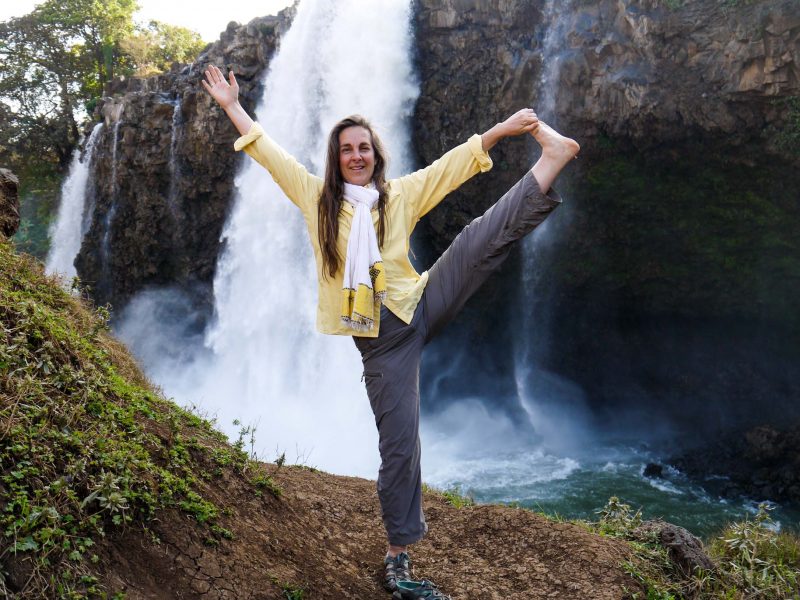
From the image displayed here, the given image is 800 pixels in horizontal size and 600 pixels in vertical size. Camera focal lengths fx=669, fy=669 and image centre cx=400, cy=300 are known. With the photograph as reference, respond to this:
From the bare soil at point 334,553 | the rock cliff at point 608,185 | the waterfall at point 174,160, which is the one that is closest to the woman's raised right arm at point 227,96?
the bare soil at point 334,553

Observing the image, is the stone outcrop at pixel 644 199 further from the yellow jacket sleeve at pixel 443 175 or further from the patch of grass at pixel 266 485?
the patch of grass at pixel 266 485

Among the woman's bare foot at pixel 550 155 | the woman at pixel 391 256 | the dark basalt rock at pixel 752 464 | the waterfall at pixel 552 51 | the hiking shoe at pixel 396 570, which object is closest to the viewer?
the woman's bare foot at pixel 550 155

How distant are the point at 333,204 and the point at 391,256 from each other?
0.33 m

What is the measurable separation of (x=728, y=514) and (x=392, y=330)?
29.4ft

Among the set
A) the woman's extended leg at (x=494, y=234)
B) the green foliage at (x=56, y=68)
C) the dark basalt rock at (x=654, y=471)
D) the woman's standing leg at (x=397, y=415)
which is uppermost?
the green foliage at (x=56, y=68)

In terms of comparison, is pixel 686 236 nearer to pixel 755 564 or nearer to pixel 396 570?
pixel 755 564

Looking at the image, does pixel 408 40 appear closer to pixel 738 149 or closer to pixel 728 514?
pixel 738 149

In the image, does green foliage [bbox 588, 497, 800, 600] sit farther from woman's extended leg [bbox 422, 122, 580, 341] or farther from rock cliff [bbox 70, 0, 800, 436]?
rock cliff [bbox 70, 0, 800, 436]

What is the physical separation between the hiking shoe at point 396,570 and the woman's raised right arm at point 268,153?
1602mm

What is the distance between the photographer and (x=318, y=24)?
14.2m

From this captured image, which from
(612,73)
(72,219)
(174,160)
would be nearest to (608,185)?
(612,73)

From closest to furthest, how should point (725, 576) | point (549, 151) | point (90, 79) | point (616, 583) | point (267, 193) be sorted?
point (549, 151)
point (616, 583)
point (725, 576)
point (267, 193)
point (90, 79)

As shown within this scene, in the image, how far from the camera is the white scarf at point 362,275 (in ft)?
8.84

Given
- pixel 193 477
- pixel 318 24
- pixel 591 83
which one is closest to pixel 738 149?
pixel 591 83
